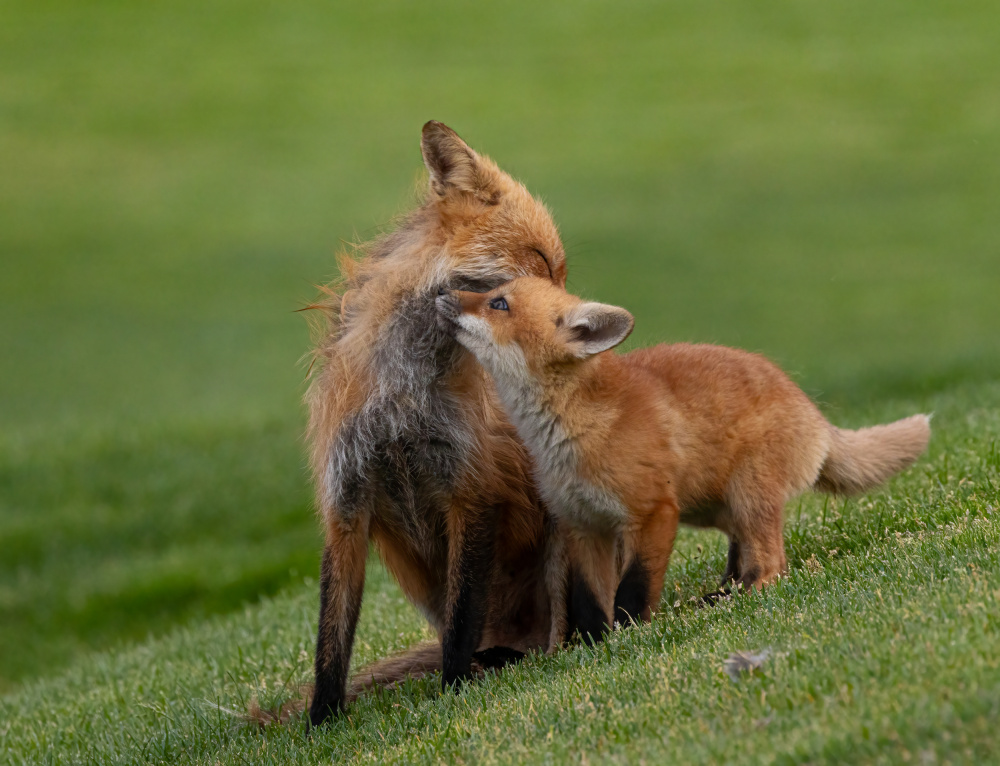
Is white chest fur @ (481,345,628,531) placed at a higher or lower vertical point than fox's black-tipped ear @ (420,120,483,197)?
lower

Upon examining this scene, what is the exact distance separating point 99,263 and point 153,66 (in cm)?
680

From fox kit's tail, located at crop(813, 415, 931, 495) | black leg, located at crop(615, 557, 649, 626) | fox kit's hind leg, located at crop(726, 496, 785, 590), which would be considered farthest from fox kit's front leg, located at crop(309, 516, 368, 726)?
fox kit's tail, located at crop(813, 415, 931, 495)

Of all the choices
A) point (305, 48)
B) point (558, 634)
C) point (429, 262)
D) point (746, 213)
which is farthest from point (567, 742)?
point (305, 48)

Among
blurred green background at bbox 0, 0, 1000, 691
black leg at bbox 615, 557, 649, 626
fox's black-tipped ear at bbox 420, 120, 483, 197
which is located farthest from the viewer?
blurred green background at bbox 0, 0, 1000, 691

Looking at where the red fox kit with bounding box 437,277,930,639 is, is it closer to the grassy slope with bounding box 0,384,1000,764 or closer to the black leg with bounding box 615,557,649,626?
the black leg with bounding box 615,557,649,626

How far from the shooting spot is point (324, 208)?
2156cm

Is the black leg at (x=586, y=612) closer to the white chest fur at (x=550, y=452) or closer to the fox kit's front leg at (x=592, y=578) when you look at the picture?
the fox kit's front leg at (x=592, y=578)

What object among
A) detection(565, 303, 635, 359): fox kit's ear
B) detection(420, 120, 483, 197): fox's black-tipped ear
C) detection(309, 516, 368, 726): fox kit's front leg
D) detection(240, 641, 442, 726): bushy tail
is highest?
detection(420, 120, 483, 197): fox's black-tipped ear

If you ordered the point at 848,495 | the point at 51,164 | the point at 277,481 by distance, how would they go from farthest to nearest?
the point at 51,164
the point at 277,481
the point at 848,495

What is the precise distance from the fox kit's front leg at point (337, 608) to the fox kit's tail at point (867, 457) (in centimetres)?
246

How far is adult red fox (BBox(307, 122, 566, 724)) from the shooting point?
5.66m

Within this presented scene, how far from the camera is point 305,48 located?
1044 inches

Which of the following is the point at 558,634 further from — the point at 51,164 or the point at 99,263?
the point at 51,164

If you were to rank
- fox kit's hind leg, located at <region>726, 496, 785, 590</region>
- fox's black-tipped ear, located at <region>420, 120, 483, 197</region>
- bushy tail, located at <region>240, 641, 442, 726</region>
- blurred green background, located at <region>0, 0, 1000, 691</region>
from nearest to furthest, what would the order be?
1. fox kit's hind leg, located at <region>726, 496, 785, 590</region>
2. fox's black-tipped ear, located at <region>420, 120, 483, 197</region>
3. bushy tail, located at <region>240, 641, 442, 726</region>
4. blurred green background, located at <region>0, 0, 1000, 691</region>
